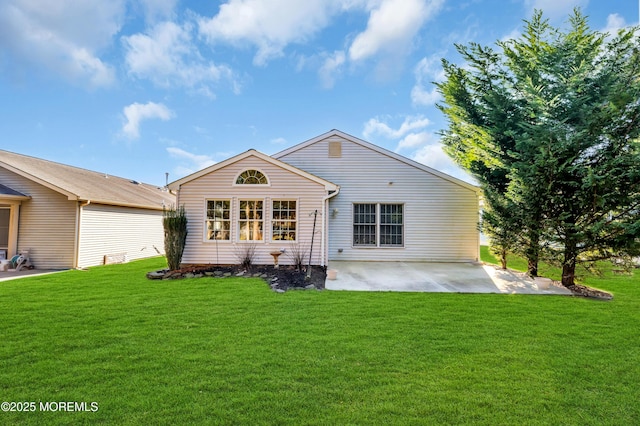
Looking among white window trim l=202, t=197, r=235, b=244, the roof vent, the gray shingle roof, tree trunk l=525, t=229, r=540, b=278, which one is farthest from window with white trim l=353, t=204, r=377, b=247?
the gray shingle roof

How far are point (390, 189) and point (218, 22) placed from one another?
374 inches

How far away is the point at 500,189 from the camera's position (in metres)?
9.57

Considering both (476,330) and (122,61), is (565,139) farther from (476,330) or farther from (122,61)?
(122,61)

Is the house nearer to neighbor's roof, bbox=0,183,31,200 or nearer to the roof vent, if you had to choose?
the roof vent

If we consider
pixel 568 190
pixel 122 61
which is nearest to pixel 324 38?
pixel 122 61

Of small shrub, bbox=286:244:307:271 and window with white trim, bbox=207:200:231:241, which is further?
window with white trim, bbox=207:200:231:241

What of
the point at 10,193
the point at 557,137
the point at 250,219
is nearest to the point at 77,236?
the point at 10,193

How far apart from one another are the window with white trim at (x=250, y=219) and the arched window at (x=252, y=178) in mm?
674

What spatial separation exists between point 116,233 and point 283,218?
299 inches

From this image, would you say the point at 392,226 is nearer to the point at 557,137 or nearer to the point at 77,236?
the point at 557,137

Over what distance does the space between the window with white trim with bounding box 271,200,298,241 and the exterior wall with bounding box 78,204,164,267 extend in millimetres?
6396

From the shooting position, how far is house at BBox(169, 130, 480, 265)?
9.93 metres

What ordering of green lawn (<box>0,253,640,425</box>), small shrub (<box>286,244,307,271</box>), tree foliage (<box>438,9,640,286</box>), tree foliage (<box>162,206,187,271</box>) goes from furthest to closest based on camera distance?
1. small shrub (<box>286,244,307,271</box>)
2. tree foliage (<box>162,206,187,271</box>)
3. tree foliage (<box>438,9,640,286</box>)
4. green lawn (<box>0,253,640,425</box>)

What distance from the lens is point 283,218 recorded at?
32.9ft
